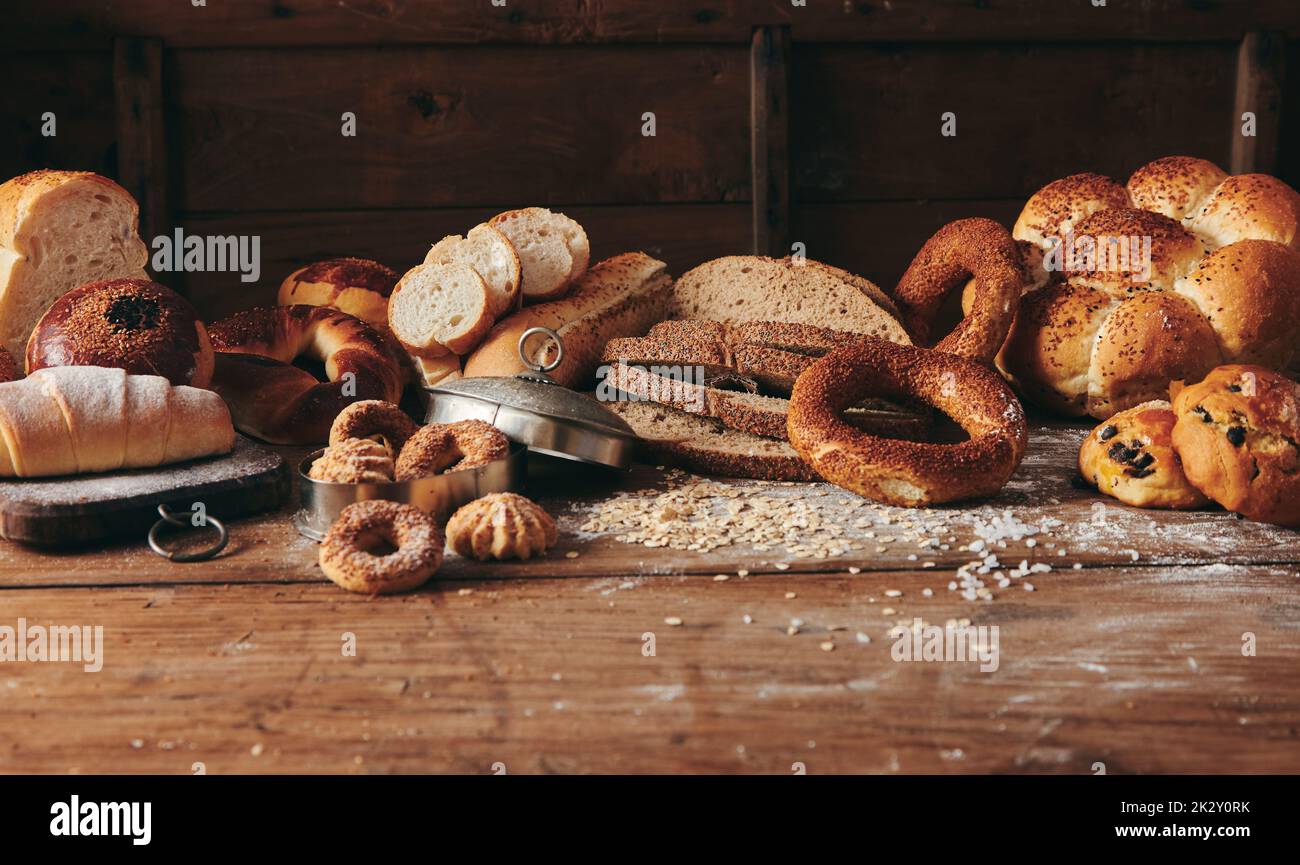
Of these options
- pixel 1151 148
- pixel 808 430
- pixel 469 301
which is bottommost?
pixel 808 430

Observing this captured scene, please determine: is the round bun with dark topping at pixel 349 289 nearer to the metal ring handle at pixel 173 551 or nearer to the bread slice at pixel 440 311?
the bread slice at pixel 440 311

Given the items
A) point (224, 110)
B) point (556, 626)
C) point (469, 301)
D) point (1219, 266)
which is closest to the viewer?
point (556, 626)

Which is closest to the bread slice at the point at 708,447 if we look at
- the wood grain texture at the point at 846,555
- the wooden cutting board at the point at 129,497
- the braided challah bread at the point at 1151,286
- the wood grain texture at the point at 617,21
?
the wood grain texture at the point at 846,555

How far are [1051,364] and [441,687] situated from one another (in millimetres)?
1894

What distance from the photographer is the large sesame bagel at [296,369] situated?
2.43 metres

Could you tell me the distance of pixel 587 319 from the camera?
2840mm

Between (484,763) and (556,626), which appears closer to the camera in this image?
(484,763)

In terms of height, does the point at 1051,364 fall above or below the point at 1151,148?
below

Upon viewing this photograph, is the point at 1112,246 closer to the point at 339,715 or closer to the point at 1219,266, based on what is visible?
the point at 1219,266

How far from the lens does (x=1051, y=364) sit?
8.48 feet

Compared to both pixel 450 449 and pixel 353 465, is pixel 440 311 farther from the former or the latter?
pixel 353 465

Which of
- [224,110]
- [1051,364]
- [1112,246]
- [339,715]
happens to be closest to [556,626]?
[339,715]

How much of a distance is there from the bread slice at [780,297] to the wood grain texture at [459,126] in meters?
0.68

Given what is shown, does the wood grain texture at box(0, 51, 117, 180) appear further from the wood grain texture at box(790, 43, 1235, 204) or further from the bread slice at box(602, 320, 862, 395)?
the wood grain texture at box(790, 43, 1235, 204)
